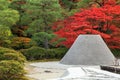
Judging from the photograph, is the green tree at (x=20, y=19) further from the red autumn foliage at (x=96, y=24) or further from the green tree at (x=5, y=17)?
the red autumn foliage at (x=96, y=24)

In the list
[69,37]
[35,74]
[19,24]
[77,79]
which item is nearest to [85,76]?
[77,79]

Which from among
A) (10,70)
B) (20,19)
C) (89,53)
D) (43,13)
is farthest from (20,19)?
(10,70)

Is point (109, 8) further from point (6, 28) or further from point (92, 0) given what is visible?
point (6, 28)

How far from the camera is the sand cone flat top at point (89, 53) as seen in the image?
23.7 metres

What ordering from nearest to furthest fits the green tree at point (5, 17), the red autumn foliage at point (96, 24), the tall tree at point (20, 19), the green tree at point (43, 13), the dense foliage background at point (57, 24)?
the green tree at point (5, 17) < the red autumn foliage at point (96, 24) < the dense foliage background at point (57, 24) < the green tree at point (43, 13) < the tall tree at point (20, 19)

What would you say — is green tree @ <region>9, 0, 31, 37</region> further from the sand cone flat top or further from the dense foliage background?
the sand cone flat top

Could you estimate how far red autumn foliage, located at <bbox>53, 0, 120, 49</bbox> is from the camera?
28656 millimetres

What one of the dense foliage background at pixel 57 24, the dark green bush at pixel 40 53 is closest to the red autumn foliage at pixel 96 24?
the dense foliage background at pixel 57 24

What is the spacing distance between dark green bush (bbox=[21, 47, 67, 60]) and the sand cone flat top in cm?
608

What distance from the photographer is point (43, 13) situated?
30.4 m

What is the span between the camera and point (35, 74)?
19734 millimetres

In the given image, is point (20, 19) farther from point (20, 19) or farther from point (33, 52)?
point (33, 52)

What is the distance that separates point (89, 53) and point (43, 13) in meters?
7.86

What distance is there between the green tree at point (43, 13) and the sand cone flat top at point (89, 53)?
19.7ft
